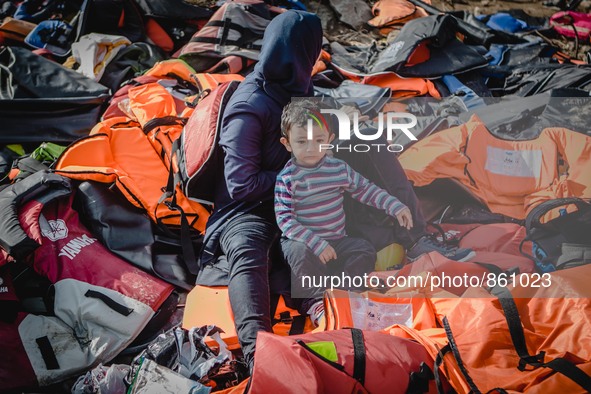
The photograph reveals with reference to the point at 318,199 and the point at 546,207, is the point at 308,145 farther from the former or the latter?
the point at 546,207

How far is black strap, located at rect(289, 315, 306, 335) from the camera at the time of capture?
214 centimetres

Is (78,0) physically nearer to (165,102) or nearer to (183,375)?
(165,102)

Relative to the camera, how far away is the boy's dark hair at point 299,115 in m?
2.12

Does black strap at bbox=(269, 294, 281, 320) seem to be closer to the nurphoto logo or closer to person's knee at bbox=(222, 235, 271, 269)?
person's knee at bbox=(222, 235, 271, 269)

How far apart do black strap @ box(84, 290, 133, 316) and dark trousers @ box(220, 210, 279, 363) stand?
0.47m

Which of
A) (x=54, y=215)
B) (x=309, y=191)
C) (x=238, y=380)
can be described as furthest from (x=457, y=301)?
(x=54, y=215)

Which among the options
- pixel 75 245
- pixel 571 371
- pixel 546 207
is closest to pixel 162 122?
pixel 75 245

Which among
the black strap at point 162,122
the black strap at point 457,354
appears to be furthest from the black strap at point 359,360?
the black strap at point 162,122

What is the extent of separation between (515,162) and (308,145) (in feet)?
4.02

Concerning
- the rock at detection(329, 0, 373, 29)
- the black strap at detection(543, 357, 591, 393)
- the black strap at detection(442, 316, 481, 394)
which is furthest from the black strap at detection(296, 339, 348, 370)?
the rock at detection(329, 0, 373, 29)

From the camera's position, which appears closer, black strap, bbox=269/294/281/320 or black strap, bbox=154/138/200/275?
black strap, bbox=269/294/281/320

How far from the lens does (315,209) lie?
2.16 meters

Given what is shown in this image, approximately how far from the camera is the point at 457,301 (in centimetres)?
188

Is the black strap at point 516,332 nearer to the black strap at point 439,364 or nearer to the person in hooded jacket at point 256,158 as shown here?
the black strap at point 439,364
